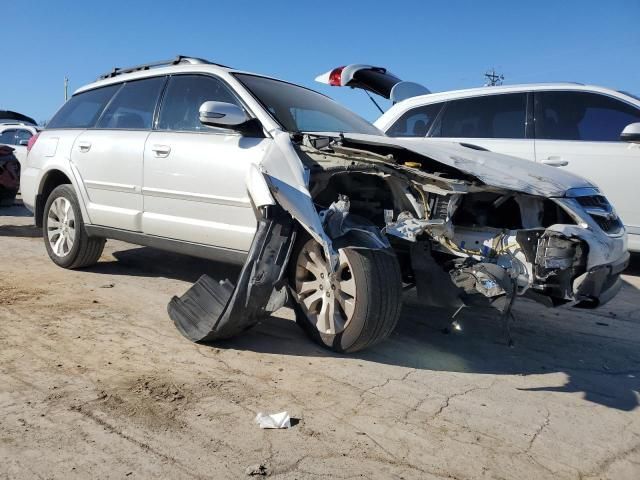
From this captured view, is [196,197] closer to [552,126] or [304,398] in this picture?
[304,398]

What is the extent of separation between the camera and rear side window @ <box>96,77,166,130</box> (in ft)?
16.4

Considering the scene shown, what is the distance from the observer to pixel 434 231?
345 centimetres

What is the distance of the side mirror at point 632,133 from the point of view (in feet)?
17.2

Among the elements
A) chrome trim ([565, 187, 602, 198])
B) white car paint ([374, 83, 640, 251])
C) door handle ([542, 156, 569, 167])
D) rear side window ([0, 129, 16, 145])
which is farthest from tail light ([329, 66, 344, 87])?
rear side window ([0, 129, 16, 145])

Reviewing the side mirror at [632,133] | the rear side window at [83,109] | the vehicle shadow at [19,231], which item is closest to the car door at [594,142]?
the side mirror at [632,133]

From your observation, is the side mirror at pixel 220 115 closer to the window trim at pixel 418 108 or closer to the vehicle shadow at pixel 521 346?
the vehicle shadow at pixel 521 346

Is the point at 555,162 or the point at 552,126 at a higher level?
the point at 552,126

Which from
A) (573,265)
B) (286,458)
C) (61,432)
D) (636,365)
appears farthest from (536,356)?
(61,432)

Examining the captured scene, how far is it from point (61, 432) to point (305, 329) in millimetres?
1636

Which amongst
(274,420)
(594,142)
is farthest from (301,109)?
(594,142)

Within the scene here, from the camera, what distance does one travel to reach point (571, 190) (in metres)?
3.49

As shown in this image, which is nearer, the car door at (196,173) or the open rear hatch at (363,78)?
the car door at (196,173)

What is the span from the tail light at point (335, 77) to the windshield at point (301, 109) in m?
3.24

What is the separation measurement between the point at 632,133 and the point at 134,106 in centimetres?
458
